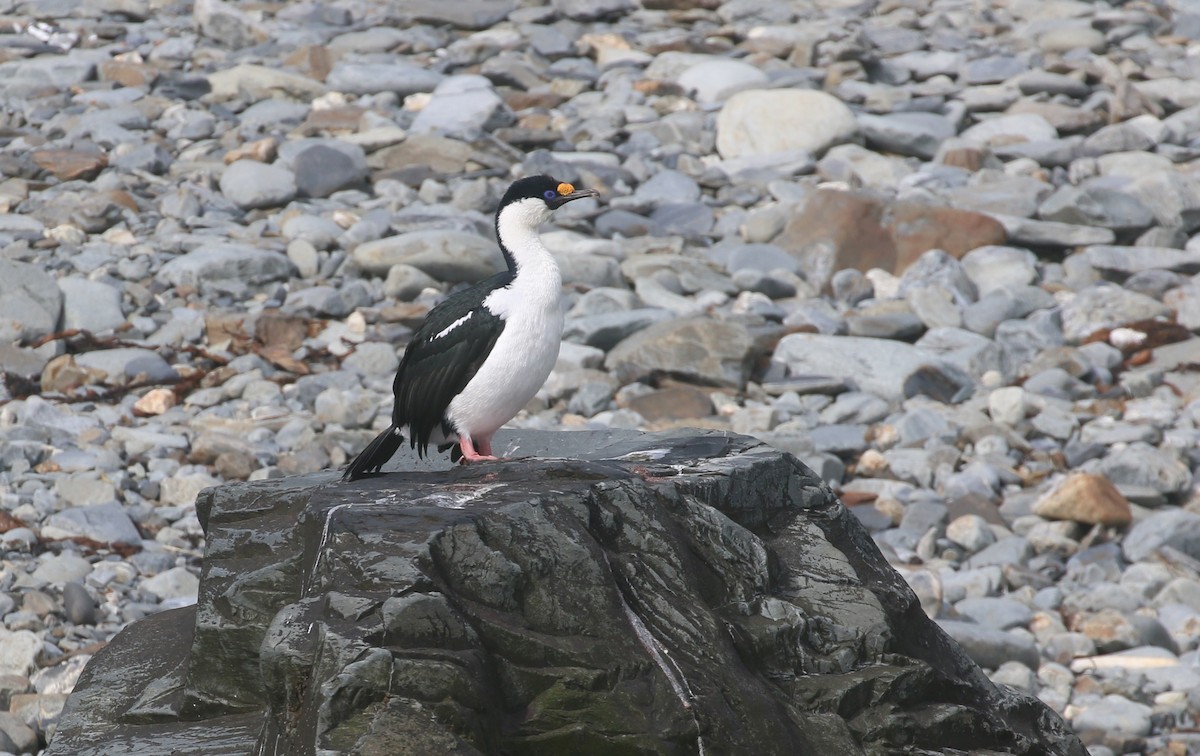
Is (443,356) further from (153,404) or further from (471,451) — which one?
(153,404)

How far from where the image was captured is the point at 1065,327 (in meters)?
14.0

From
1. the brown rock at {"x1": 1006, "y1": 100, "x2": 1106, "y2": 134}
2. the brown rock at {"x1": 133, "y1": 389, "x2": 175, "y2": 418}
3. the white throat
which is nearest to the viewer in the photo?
the white throat

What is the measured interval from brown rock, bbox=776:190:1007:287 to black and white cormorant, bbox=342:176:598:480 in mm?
8429

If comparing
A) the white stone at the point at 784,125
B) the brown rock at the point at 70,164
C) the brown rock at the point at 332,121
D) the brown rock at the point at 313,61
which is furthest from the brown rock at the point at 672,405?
the brown rock at the point at 313,61

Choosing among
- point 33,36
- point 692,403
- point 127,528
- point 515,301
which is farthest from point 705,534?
point 33,36

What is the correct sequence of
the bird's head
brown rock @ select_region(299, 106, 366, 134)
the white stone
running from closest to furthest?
the bird's head < brown rock @ select_region(299, 106, 366, 134) < the white stone

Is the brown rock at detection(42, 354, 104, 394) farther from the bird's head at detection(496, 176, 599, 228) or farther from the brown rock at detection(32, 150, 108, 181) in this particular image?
the bird's head at detection(496, 176, 599, 228)

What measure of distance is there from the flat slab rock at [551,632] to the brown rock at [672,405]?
17.4ft

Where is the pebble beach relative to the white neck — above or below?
below

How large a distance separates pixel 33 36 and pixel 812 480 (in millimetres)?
16182

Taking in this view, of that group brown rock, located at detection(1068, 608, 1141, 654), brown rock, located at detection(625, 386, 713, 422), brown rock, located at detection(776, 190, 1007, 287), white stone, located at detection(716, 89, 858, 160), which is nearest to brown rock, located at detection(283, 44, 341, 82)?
white stone, located at detection(716, 89, 858, 160)

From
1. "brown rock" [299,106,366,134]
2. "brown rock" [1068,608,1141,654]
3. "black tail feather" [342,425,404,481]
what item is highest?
"black tail feather" [342,425,404,481]

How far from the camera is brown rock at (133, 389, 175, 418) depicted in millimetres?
11812

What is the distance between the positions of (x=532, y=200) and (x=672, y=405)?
532cm
